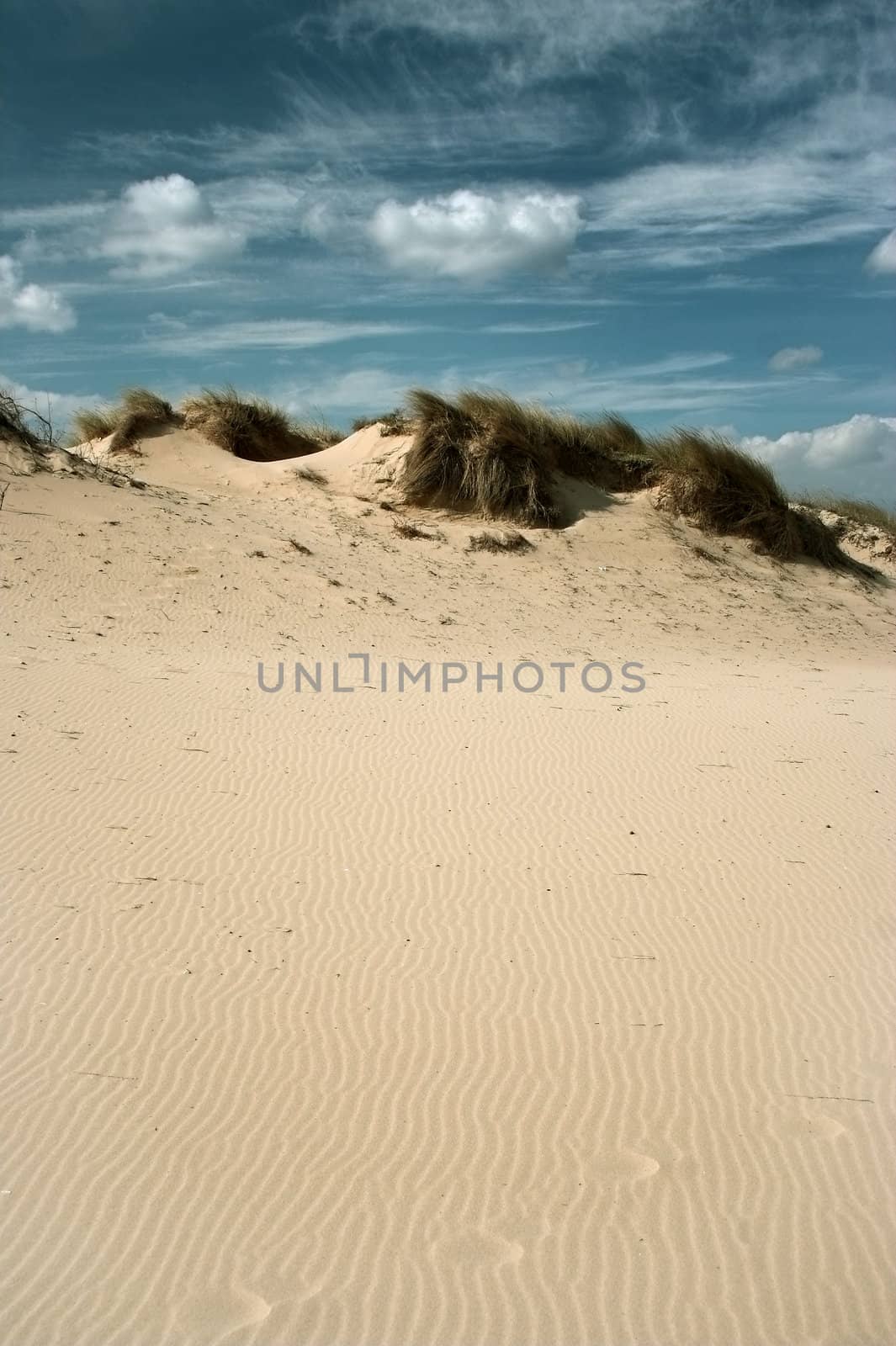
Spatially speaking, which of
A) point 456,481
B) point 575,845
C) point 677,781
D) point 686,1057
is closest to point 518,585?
point 456,481

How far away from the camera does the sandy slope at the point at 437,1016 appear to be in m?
2.93

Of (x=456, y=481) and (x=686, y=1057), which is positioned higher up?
(x=456, y=481)

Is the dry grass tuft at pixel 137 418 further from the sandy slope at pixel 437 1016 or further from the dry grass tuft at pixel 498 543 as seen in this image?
the sandy slope at pixel 437 1016

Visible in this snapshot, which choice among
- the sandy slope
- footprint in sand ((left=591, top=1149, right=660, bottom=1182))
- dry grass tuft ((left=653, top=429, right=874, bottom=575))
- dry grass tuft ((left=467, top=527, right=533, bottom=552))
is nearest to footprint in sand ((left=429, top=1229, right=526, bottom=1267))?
the sandy slope

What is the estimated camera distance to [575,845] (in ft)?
19.7

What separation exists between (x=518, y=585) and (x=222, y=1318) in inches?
484

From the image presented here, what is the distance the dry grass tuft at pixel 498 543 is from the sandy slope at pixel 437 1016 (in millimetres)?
6163

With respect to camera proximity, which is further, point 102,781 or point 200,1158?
point 102,781

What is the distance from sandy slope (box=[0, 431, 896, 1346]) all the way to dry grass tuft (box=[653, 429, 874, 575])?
8128 millimetres

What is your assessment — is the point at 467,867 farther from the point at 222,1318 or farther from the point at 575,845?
the point at 222,1318

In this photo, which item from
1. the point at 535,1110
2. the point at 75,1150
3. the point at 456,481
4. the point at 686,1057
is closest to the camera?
the point at 75,1150

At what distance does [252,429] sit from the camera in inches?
808

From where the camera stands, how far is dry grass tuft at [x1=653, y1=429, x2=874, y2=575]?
57.3 feet

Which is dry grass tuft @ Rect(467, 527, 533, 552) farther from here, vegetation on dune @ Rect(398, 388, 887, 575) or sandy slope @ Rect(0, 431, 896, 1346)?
sandy slope @ Rect(0, 431, 896, 1346)
